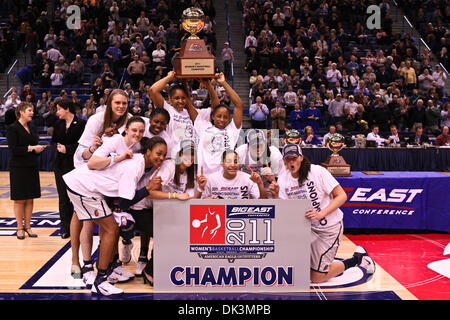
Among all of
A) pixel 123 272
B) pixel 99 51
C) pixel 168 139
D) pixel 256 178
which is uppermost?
pixel 99 51

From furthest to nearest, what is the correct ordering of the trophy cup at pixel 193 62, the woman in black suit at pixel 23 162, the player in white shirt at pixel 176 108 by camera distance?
the woman in black suit at pixel 23 162
the trophy cup at pixel 193 62
the player in white shirt at pixel 176 108

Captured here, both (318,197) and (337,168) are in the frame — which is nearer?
(318,197)

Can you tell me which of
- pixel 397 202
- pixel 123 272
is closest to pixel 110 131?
pixel 123 272

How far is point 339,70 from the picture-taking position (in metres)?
16.7

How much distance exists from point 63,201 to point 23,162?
748mm

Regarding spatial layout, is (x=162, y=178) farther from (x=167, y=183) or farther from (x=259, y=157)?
(x=259, y=157)

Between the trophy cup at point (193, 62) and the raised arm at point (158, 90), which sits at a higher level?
the trophy cup at point (193, 62)

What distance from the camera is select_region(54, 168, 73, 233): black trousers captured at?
20.7 feet

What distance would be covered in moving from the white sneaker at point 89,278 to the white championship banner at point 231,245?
63 centimetres

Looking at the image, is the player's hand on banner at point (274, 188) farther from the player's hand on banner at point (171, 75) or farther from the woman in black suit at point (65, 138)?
the woman in black suit at point (65, 138)

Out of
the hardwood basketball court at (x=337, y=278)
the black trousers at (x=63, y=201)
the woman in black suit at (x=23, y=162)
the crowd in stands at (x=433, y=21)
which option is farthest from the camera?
the crowd in stands at (x=433, y=21)

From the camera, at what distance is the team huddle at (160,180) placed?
4.66 meters

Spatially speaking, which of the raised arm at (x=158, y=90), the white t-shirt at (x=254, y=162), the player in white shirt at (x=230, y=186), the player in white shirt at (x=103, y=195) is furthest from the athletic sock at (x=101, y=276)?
the raised arm at (x=158, y=90)

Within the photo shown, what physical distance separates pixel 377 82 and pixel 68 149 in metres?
→ 12.4
